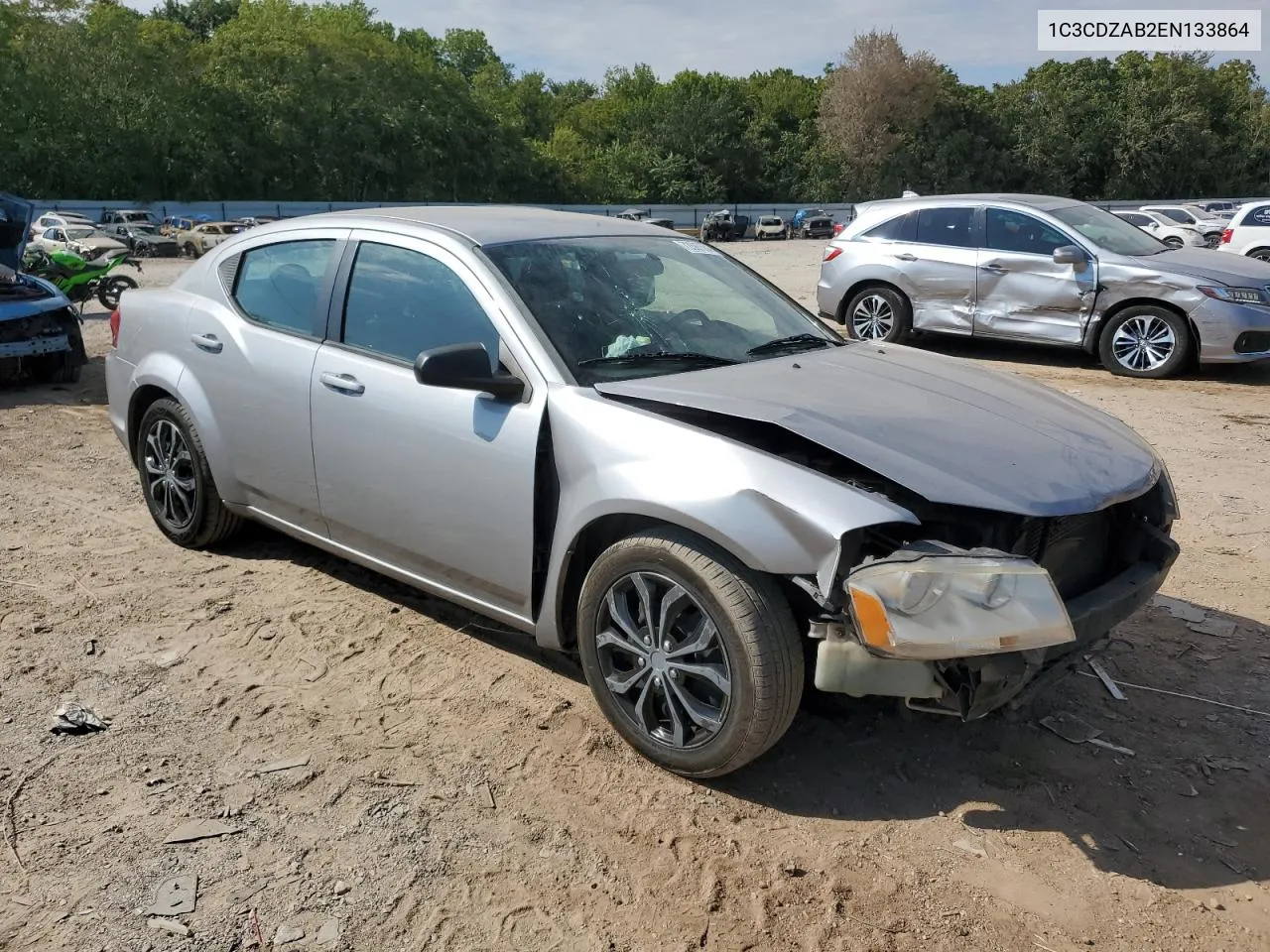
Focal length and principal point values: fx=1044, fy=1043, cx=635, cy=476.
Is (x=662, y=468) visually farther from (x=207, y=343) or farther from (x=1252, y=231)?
(x=1252, y=231)

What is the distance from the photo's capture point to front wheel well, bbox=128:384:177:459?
16.6ft

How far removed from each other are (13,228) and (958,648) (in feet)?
31.4

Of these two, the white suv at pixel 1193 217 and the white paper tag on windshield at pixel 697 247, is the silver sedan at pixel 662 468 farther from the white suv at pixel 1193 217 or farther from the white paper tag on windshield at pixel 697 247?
the white suv at pixel 1193 217

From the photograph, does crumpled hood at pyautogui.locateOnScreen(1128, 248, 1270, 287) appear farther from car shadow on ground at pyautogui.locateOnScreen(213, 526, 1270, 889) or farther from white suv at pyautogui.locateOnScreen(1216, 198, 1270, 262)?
white suv at pyautogui.locateOnScreen(1216, 198, 1270, 262)

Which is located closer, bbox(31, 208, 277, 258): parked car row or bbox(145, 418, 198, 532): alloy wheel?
bbox(145, 418, 198, 532): alloy wheel

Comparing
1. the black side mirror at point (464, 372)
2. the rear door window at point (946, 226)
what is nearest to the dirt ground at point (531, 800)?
the black side mirror at point (464, 372)

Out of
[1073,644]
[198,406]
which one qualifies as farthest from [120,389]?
[1073,644]

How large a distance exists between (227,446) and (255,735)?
1.56 metres

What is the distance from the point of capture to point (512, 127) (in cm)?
7112

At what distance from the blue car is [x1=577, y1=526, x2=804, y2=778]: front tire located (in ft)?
25.6

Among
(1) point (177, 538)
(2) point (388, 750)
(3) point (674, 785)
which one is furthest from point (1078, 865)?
(1) point (177, 538)

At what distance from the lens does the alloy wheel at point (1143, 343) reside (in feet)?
32.0

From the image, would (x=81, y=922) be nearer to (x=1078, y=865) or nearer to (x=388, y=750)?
(x=388, y=750)

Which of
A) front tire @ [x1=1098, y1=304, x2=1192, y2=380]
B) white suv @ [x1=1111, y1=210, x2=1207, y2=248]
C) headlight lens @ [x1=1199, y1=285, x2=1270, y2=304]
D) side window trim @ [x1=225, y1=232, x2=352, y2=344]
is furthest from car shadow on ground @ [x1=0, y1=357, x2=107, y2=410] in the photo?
white suv @ [x1=1111, y1=210, x2=1207, y2=248]
